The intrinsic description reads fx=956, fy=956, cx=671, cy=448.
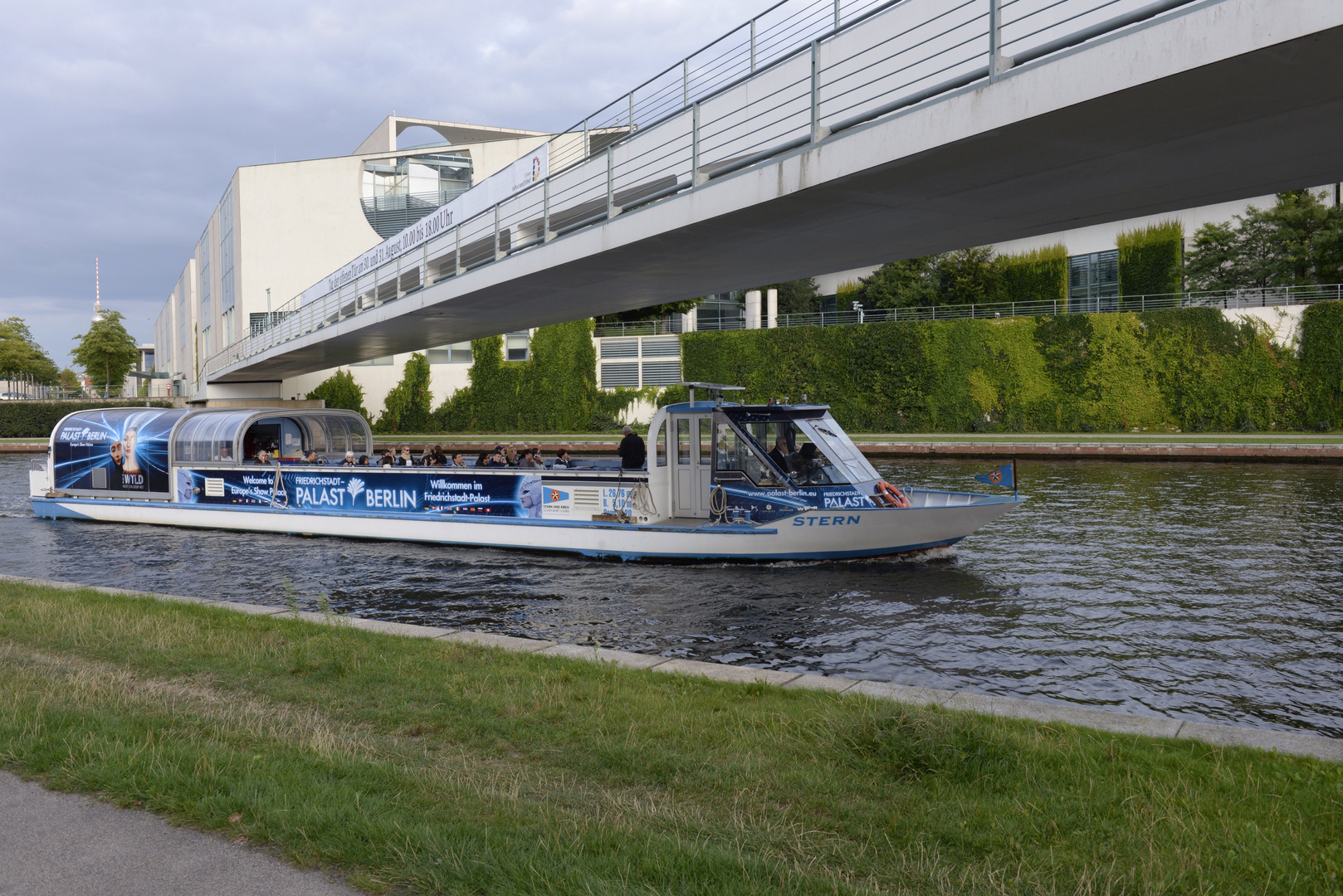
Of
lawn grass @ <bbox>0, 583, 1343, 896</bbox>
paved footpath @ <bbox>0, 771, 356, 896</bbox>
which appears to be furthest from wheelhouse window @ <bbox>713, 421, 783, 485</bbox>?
paved footpath @ <bbox>0, 771, 356, 896</bbox>

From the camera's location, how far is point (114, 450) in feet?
81.5

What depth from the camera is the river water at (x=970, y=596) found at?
9969mm

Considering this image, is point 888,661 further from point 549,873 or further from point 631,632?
point 549,873

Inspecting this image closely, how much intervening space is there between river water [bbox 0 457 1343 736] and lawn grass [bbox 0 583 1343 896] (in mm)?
3477

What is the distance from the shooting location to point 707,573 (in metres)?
16.5

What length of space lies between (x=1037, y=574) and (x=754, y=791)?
11.3 m

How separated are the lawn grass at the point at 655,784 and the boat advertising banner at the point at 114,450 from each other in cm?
1746

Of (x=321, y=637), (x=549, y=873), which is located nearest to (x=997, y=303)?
(x=321, y=637)

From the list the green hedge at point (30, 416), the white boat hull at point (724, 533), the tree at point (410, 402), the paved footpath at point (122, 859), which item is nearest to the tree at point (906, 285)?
the tree at point (410, 402)

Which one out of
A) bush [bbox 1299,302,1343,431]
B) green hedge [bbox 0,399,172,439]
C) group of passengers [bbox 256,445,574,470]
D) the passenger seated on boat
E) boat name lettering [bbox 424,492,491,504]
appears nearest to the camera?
the passenger seated on boat

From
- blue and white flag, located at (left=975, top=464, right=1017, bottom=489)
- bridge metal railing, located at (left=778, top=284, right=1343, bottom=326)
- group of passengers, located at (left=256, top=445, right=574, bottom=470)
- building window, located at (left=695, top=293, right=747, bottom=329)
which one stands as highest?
building window, located at (left=695, top=293, right=747, bottom=329)

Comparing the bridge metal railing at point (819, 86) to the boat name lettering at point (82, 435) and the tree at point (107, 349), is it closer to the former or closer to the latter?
the boat name lettering at point (82, 435)

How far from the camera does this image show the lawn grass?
436 cm

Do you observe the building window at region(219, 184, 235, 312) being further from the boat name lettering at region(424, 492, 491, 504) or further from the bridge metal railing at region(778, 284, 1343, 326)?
the boat name lettering at region(424, 492, 491, 504)
